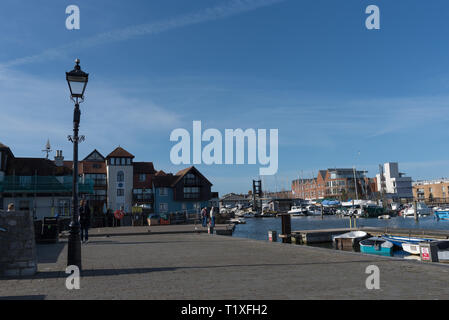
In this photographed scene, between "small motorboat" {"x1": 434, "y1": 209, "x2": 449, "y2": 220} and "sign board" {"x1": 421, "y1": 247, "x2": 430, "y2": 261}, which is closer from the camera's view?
"sign board" {"x1": 421, "y1": 247, "x2": 430, "y2": 261}

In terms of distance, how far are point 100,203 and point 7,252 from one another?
2415 inches

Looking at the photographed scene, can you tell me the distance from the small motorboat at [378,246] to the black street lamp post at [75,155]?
22.2 meters

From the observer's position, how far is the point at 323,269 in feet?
32.6

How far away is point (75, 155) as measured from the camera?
1048cm

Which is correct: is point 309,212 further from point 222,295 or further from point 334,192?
point 222,295

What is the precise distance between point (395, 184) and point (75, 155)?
171 m

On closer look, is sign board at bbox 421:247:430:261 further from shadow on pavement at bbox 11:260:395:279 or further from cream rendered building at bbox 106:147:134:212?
cream rendered building at bbox 106:147:134:212

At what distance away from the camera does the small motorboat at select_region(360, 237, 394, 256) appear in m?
26.1

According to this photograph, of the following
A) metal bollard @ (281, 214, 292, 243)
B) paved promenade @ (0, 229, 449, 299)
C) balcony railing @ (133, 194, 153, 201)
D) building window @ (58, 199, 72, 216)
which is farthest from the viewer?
balcony railing @ (133, 194, 153, 201)

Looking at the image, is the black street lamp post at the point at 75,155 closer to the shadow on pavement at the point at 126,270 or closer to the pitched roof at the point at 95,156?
the shadow on pavement at the point at 126,270

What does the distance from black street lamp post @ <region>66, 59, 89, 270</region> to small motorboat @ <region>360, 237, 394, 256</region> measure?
22.2m

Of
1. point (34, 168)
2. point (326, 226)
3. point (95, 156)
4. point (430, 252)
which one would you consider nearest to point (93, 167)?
point (95, 156)

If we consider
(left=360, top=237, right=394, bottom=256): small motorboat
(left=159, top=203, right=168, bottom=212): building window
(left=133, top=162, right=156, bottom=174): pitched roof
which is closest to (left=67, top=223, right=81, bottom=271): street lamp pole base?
(left=360, top=237, right=394, bottom=256): small motorboat

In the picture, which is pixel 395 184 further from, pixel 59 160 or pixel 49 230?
pixel 49 230
